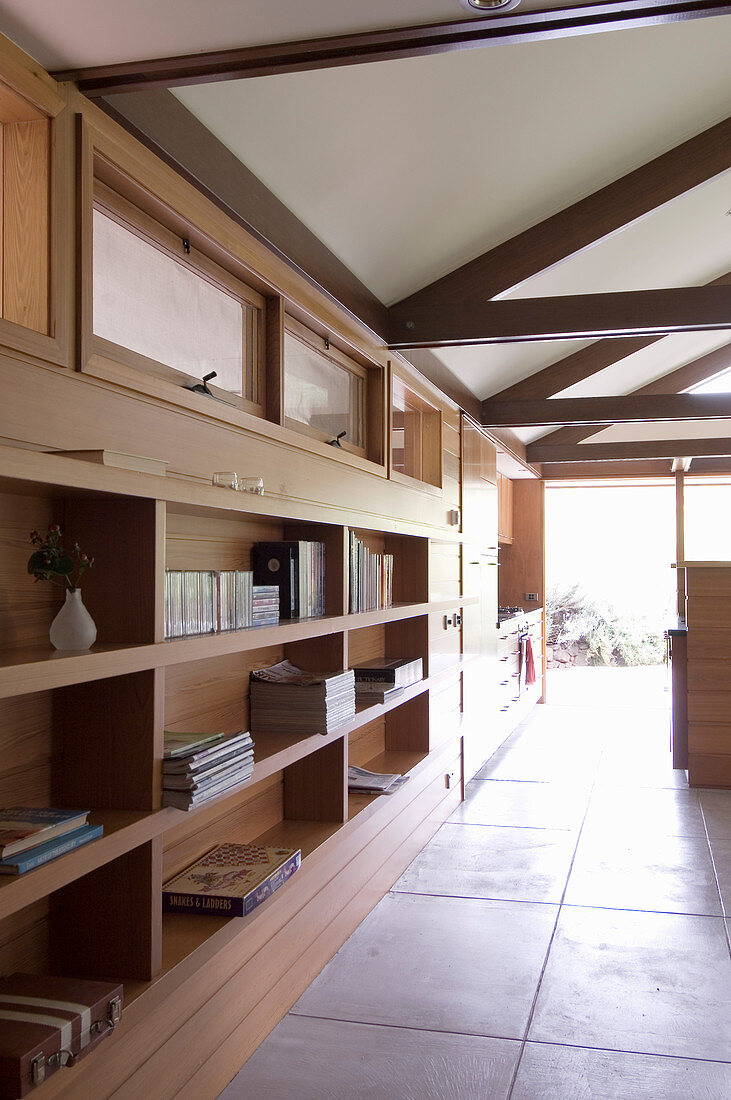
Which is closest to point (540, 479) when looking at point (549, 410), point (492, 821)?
point (549, 410)

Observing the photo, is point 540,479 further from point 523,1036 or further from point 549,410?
point 523,1036

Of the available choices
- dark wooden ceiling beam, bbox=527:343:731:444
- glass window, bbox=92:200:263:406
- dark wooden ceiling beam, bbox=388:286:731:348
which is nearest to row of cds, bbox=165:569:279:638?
glass window, bbox=92:200:263:406

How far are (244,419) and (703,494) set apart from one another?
833 centimetres

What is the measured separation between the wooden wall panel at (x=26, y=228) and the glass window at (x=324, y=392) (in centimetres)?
140

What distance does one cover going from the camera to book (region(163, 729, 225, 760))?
2133 millimetres

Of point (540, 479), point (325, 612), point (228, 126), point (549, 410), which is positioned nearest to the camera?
point (228, 126)

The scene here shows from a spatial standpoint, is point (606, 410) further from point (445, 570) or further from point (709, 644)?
point (445, 570)

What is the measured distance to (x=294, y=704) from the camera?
3.09 meters

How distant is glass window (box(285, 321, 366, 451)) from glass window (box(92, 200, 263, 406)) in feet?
1.05

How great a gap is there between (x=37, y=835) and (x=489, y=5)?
1683 mm

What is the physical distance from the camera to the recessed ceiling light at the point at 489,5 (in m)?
1.72

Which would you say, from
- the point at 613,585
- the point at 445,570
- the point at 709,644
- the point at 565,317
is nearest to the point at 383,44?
the point at 565,317

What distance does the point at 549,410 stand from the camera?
21.0 feet

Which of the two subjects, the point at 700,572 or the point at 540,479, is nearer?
the point at 700,572
